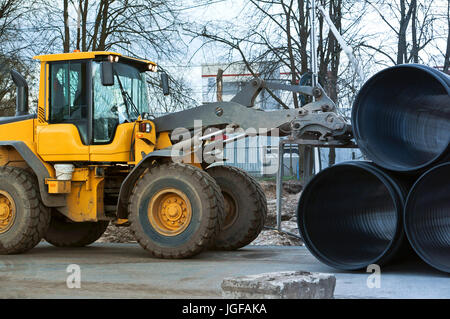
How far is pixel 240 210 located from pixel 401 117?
117 inches

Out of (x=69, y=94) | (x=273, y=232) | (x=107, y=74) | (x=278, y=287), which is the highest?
(x=107, y=74)

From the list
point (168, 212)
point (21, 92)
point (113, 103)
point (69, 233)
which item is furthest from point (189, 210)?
point (21, 92)

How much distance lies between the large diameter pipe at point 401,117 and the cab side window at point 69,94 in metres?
4.14

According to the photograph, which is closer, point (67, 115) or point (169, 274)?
point (169, 274)

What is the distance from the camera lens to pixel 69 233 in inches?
460

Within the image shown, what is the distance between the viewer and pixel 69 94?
33.7 feet

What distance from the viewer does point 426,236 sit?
775 cm

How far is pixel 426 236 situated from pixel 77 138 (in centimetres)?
519

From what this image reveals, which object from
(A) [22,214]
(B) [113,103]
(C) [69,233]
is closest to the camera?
(A) [22,214]

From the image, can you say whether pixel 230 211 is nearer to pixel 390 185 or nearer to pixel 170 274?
pixel 170 274

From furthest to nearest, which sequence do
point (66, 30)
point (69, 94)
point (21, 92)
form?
point (66, 30)
point (21, 92)
point (69, 94)

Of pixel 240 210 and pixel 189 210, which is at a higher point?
pixel 189 210

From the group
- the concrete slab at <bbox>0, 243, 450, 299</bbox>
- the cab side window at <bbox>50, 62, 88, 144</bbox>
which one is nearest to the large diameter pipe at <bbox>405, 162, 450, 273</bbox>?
the concrete slab at <bbox>0, 243, 450, 299</bbox>

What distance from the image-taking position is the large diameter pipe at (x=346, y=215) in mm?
8453
